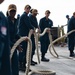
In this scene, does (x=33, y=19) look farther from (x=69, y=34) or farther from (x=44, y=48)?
(x=69, y=34)

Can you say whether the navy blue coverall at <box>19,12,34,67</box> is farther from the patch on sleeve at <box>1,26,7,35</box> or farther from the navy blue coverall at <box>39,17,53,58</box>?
the patch on sleeve at <box>1,26,7,35</box>

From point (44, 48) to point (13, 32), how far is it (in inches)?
207

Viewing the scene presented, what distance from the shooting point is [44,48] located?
34.6ft

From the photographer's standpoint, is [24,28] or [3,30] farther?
[24,28]

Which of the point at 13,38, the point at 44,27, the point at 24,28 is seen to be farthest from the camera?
the point at 44,27

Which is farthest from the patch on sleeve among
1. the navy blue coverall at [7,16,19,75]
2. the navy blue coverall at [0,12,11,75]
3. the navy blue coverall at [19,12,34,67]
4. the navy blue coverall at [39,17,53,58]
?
the navy blue coverall at [39,17,53,58]

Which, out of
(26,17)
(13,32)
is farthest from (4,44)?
(26,17)

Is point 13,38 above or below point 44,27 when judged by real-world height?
below

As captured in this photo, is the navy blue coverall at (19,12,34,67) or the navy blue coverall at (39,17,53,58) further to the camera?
the navy blue coverall at (39,17,53,58)

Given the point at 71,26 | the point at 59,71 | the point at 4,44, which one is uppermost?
the point at 71,26

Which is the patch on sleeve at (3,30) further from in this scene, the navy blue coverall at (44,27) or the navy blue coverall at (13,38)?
the navy blue coverall at (44,27)

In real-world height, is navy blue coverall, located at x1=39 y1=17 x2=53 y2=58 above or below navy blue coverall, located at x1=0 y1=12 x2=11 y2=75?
above

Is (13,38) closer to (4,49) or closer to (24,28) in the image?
(24,28)

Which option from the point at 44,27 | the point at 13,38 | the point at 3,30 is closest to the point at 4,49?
the point at 3,30
